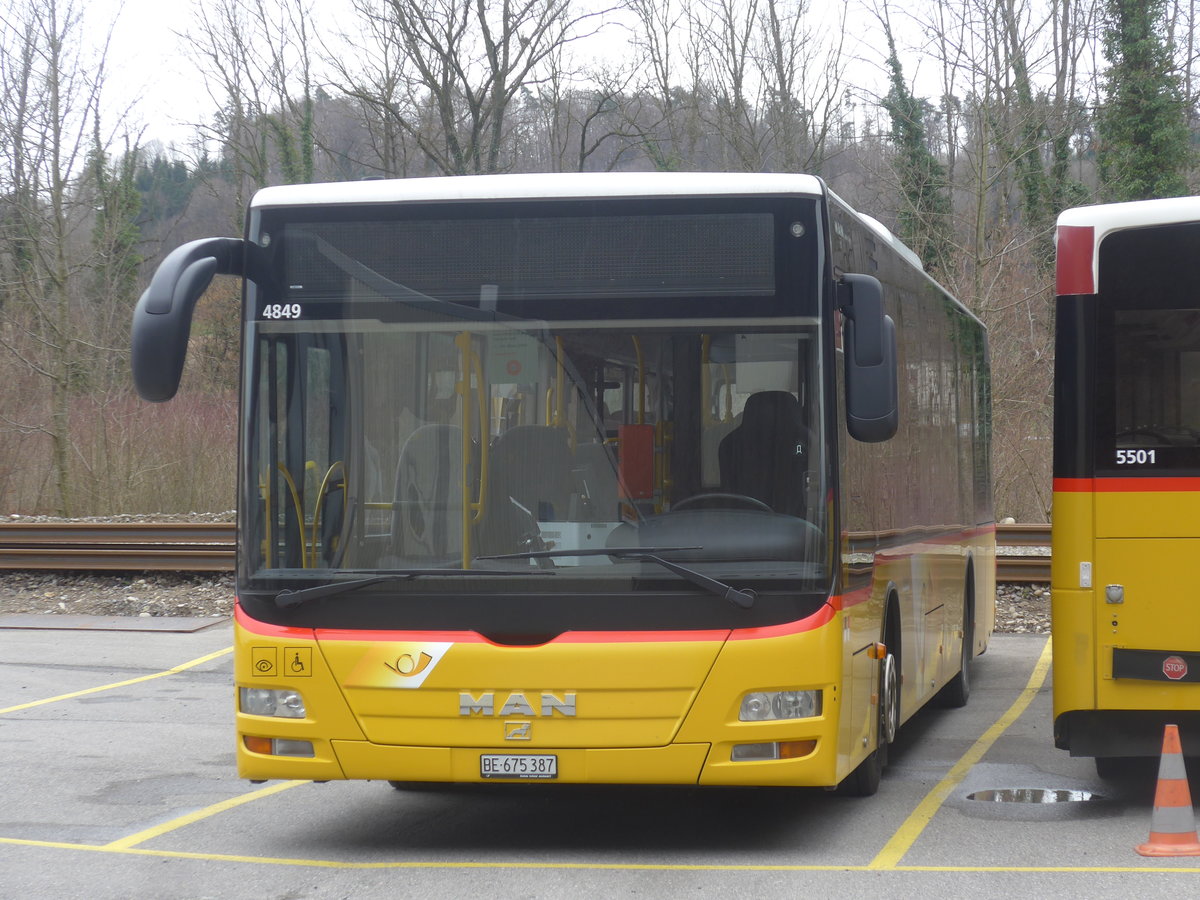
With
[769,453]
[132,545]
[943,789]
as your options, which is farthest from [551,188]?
[132,545]

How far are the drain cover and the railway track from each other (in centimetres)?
895

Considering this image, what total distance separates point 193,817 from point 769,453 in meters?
3.52

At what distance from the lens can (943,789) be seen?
8.45 m

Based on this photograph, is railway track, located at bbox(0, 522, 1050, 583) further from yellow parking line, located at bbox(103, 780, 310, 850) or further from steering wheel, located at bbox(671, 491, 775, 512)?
steering wheel, located at bbox(671, 491, 775, 512)

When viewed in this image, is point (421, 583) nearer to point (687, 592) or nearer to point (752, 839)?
point (687, 592)

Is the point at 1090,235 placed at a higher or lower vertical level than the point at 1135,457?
higher

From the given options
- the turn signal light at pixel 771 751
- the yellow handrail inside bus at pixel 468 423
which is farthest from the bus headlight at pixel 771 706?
the yellow handrail inside bus at pixel 468 423

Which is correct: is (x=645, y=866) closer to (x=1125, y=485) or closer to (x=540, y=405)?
(x=540, y=405)

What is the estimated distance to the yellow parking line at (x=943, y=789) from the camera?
22.1 feet

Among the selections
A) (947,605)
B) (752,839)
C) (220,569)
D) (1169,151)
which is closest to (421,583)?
(752,839)

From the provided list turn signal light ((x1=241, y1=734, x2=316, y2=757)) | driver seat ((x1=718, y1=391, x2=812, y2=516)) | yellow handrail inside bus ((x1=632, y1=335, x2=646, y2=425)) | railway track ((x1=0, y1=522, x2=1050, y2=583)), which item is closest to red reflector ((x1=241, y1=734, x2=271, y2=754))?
turn signal light ((x1=241, y1=734, x2=316, y2=757))

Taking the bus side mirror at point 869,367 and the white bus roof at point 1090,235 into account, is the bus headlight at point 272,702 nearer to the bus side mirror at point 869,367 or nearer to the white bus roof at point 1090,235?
the bus side mirror at point 869,367

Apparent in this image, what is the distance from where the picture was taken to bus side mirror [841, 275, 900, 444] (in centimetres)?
648

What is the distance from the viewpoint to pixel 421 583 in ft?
21.6
